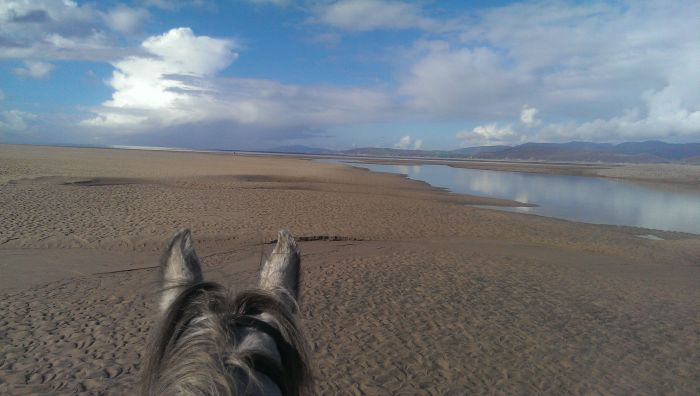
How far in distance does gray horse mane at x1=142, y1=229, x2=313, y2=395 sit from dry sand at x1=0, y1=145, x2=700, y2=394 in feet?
1.65

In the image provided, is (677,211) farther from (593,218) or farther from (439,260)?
(439,260)

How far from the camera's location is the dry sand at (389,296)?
5590 millimetres

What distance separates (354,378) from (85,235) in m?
11.1

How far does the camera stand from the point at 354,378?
213 inches

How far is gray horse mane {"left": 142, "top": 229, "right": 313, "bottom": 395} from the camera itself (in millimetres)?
900

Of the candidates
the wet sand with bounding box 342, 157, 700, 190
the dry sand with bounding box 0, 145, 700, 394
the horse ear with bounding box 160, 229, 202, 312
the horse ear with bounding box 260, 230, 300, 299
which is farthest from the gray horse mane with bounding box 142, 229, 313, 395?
the wet sand with bounding box 342, 157, 700, 190

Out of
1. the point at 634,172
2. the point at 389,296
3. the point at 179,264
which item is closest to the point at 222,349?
the point at 179,264

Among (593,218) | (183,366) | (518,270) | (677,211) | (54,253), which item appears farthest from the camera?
(677,211)

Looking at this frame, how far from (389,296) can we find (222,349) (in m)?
8.01

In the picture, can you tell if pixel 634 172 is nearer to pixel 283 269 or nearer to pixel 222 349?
pixel 283 269

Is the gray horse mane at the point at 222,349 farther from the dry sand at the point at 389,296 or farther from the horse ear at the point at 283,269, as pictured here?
the dry sand at the point at 389,296

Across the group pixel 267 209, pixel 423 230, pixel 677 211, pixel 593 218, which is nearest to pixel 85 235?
pixel 267 209

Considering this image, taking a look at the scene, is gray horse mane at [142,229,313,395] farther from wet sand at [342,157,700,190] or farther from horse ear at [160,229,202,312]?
wet sand at [342,157,700,190]

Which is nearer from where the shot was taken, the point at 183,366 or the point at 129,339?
the point at 183,366
